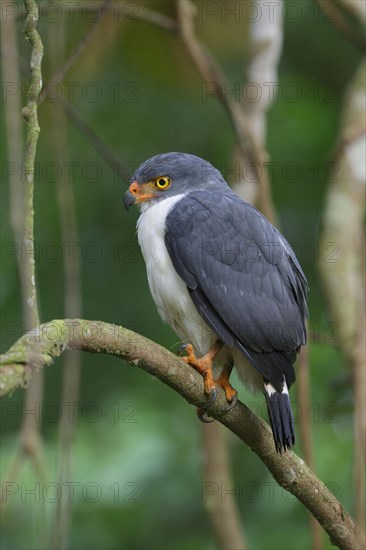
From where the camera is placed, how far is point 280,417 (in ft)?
12.4

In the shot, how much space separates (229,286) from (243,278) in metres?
0.09

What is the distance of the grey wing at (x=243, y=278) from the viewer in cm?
395

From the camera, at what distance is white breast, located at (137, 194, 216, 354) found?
13.5 ft

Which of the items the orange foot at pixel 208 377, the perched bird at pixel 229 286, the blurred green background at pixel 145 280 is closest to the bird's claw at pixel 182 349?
the orange foot at pixel 208 377

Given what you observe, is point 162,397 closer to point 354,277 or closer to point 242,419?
point 354,277

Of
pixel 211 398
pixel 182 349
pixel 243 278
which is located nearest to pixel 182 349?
pixel 182 349

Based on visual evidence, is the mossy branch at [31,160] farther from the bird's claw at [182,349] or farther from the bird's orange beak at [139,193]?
the bird's orange beak at [139,193]

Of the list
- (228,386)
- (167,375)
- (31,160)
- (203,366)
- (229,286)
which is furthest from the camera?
(229,286)

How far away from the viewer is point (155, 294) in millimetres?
4250

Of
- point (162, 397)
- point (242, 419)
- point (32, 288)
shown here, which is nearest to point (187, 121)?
point (162, 397)

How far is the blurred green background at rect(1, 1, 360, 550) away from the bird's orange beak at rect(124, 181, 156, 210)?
2.81ft

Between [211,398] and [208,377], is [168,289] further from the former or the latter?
[211,398]

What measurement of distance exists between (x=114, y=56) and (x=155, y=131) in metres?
0.80

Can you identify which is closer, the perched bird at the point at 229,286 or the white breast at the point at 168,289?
the perched bird at the point at 229,286
